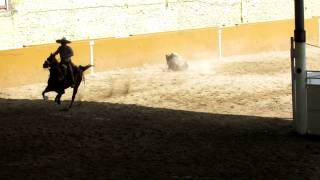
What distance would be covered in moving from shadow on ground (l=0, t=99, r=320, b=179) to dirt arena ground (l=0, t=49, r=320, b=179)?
16mm

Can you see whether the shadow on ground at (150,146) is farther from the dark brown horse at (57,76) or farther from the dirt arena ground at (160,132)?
the dark brown horse at (57,76)

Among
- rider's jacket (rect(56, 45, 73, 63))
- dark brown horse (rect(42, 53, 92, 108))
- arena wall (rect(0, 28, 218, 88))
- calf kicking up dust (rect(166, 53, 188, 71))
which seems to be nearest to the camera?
dark brown horse (rect(42, 53, 92, 108))

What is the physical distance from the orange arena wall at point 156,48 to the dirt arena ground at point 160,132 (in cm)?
70

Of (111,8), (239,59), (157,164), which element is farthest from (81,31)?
(157,164)

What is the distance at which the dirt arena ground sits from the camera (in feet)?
28.9

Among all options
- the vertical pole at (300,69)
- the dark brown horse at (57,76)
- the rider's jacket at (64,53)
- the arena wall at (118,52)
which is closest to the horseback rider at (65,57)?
the rider's jacket at (64,53)

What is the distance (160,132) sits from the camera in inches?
451

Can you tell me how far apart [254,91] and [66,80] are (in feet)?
17.8

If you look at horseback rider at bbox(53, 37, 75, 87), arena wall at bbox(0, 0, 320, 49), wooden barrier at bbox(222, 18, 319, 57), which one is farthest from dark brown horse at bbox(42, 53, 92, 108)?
wooden barrier at bbox(222, 18, 319, 57)

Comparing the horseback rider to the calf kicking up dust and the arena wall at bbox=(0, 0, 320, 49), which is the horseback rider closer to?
the arena wall at bbox=(0, 0, 320, 49)

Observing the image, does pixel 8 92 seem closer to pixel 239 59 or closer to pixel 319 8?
pixel 239 59

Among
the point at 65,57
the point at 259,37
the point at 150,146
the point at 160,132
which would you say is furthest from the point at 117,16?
the point at 150,146

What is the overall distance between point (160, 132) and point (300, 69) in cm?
283

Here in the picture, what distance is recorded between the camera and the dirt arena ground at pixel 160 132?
8.82 meters
